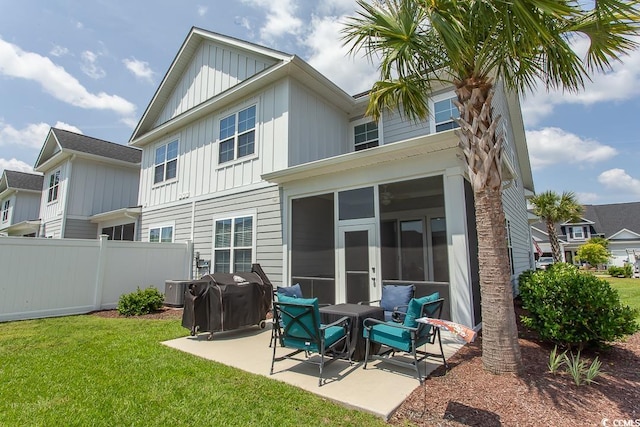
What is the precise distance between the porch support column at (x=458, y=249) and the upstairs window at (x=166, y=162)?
401 inches

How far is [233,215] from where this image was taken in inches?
384

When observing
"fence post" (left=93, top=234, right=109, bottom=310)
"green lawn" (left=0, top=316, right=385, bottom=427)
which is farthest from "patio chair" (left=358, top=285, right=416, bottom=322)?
"fence post" (left=93, top=234, right=109, bottom=310)

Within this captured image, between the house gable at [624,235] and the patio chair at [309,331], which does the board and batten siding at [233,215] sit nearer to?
the patio chair at [309,331]

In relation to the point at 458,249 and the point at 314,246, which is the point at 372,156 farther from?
the point at 314,246

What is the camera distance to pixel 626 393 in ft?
12.0

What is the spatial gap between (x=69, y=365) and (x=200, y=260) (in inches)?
236

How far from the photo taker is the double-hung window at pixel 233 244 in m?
9.26

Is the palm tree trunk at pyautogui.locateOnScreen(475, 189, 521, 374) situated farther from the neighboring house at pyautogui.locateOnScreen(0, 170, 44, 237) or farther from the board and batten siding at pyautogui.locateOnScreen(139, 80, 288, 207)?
the neighboring house at pyautogui.locateOnScreen(0, 170, 44, 237)

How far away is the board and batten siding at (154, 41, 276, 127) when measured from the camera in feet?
32.3

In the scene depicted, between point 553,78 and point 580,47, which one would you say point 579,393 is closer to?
point 553,78

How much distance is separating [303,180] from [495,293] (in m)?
5.19

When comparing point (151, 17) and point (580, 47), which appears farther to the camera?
point (151, 17)

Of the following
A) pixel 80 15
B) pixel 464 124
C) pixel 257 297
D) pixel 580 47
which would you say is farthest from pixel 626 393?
pixel 80 15

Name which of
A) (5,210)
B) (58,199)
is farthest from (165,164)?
(5,210)
